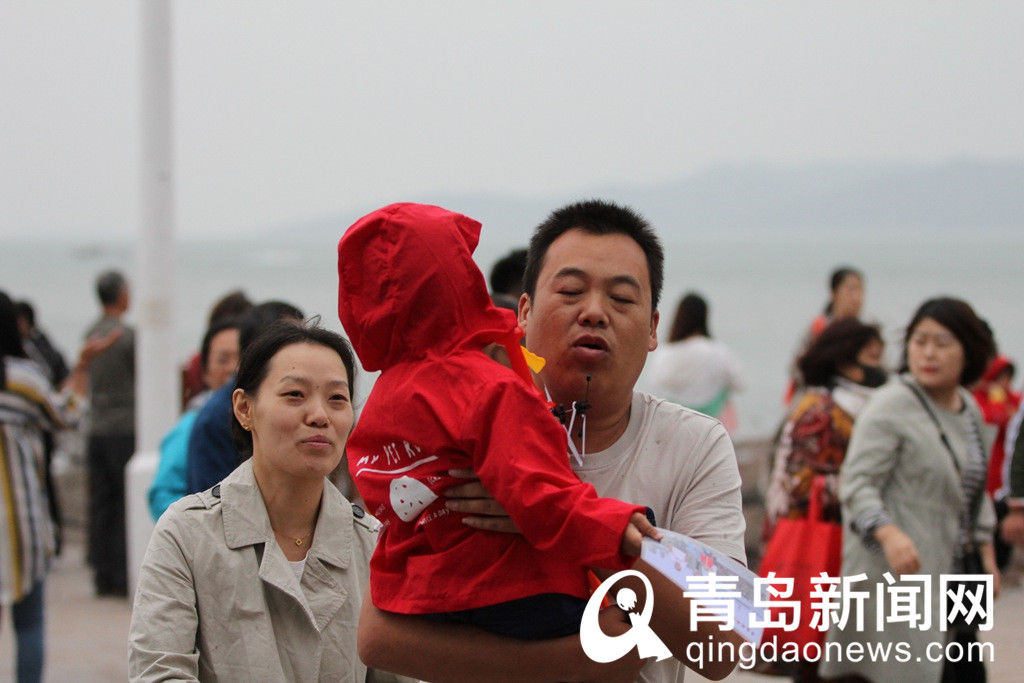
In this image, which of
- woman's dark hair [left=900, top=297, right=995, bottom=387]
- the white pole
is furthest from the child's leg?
the white pole

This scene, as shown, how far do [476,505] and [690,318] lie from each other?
7037 millimetres

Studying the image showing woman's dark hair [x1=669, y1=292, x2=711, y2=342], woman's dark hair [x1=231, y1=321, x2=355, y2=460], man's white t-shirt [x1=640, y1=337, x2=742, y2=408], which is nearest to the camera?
woman's dark hair [x1=231, y1=321, x2=355, y2=460]

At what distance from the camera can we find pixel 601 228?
103 inches

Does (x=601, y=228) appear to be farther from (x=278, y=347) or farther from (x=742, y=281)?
(x=742, y=281)

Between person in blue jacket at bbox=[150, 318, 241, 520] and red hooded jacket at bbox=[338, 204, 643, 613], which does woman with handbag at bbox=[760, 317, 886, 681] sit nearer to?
person in blue jacket at bbox=[150, 318, 241, 520]

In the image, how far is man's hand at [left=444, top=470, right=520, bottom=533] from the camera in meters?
2.25

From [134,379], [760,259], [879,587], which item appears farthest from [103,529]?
[760,259]

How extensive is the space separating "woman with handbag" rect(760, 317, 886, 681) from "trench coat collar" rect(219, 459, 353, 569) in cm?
288

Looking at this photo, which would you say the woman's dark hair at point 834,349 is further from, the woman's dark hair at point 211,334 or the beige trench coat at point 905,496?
the woman's dark hair at point 211,334

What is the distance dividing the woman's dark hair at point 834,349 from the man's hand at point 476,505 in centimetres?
418

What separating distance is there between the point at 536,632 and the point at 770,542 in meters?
3.74

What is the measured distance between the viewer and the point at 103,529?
9320 millimetres

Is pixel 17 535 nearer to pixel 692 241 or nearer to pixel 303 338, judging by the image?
pixel 303 338

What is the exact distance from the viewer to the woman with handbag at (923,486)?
17.1ft
